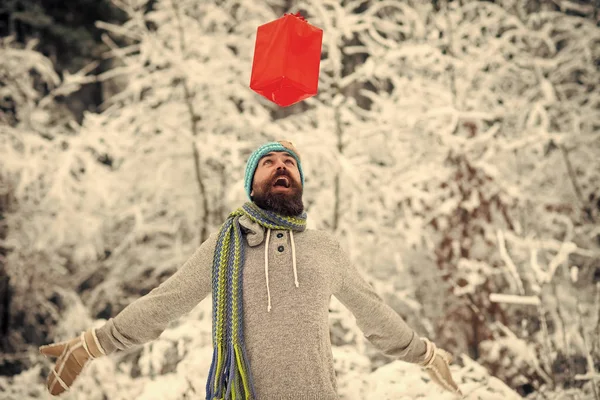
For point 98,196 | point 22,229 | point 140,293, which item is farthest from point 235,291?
point 22,229

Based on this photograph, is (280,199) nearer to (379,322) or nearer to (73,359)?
(379,322)

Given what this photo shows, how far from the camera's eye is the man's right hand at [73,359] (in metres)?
2.10

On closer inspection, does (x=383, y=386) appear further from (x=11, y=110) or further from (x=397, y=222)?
(x=11, y=110)

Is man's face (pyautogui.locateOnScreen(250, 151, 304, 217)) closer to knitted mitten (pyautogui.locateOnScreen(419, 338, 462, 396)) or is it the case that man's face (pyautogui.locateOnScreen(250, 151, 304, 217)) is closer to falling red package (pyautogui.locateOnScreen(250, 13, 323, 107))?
falling red package (pyautogui.locateOnScreen(250, 13, 323, 107))

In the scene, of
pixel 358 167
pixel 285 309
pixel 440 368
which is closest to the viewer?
pixel 285 309

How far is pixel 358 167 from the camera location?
4.71 metres

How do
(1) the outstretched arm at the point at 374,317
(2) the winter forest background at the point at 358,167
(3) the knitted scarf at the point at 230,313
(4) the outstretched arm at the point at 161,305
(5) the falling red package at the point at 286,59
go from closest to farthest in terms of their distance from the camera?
(3) the knitted scarf at the point at 230,313 → (4) the outstretched arm at the point at 161,305 → (1) the outstretched arm at the point at 374,317 → (5) the falling red package at the point at 286,59 → (2) the winter forest background at the point at 358,167

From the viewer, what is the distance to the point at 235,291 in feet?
6.27

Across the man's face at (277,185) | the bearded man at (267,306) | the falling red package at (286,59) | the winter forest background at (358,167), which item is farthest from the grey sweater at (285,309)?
the winter forest background at (358,167)

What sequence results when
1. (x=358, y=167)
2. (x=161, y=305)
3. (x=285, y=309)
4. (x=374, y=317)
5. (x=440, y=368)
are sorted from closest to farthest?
(x=285, y=309), (x=161, y=305), (x=374, y=317), (x=440, y=368), (x=358, y=167)

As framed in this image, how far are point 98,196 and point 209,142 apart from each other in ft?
5.09

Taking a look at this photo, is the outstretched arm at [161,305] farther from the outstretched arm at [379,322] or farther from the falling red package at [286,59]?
the falling red package at [286,59]

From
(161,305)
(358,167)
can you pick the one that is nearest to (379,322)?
(161,305)

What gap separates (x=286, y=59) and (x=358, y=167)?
252 centimetres
